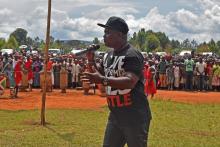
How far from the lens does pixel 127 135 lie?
17.2 feet

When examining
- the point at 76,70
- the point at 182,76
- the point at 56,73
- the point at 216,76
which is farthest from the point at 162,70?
the point at 56,73

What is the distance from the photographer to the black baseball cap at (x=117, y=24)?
518 cm

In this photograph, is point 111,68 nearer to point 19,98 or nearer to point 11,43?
point 19,98

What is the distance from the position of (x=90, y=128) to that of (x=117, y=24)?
6695mm

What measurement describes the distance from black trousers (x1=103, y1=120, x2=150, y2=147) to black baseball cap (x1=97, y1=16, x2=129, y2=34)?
1.03m

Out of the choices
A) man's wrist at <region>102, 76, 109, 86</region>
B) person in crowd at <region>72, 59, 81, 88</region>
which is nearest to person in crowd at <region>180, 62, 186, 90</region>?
person in crowd at <region>72, 59, 81, 88</region>

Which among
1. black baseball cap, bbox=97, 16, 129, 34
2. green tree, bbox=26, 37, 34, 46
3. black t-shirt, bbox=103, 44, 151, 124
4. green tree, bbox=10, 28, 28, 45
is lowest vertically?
black t-shirt, bbox=103, 44, 151, 124

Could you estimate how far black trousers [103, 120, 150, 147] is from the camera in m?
5.20

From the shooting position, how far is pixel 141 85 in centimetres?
532

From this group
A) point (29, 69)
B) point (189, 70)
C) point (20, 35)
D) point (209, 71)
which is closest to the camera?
point (29, 69)

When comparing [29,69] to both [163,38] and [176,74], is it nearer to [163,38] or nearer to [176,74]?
[176,74]

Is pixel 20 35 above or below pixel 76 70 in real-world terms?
above

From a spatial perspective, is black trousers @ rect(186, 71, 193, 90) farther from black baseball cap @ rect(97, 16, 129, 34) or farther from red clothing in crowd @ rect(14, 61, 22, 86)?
black baseball cap @ rect(97, 16, 129, 34)

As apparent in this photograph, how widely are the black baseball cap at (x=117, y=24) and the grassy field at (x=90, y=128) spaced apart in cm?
450
